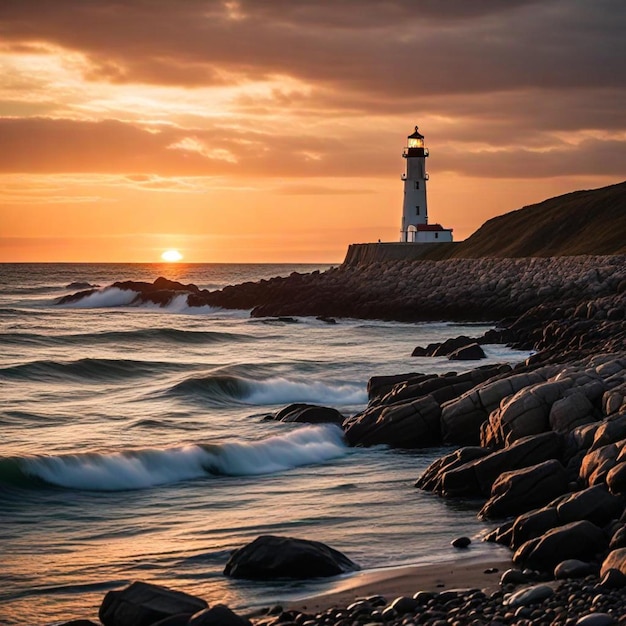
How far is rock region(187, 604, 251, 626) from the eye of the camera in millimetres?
9352

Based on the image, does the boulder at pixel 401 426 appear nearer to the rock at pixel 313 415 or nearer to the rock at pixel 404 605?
the rock at pixel 313 415

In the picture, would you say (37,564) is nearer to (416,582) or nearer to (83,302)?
(416,582)

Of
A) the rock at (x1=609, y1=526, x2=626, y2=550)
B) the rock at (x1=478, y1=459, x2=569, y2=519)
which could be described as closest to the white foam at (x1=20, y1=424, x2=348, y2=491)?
the rock at (x1=478, y1=459, x2=569, y2=519)

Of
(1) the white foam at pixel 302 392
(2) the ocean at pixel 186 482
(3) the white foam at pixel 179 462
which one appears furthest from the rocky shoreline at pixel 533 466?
(1) the white foam at pixel 302 392

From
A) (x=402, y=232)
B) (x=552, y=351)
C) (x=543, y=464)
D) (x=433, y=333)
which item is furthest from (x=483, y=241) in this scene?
(x=543, y=464)

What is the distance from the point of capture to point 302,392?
30.8 metres

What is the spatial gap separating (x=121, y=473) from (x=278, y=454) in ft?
10.7

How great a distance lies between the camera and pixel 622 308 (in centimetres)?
Answer: 3738

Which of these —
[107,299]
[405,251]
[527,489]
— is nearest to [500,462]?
[527,489]

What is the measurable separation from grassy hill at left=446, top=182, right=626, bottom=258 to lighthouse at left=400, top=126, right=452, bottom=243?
11.9ft

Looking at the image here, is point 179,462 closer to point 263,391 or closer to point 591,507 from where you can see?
point 591,507

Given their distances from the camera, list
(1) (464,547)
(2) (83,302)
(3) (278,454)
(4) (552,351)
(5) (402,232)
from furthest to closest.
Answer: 1. (5) (402,232)
2. (2) (83,302)
3. (4) (552,351)
4. (3) (278,454)
5. (1) (464,547)

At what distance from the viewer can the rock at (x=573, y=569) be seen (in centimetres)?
1082

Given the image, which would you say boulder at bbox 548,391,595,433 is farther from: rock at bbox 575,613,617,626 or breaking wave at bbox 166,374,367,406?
breaking wave at bbox 166,374,367,406
